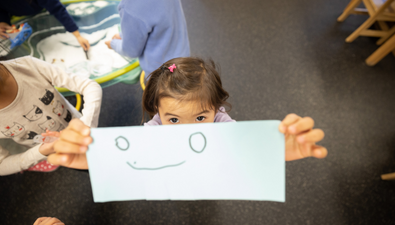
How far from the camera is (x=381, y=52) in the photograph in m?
1.35

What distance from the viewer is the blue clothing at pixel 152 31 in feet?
2.15

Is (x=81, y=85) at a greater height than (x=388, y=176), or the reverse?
(x=388, y=176)

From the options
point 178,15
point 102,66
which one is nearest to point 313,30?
point 178,15

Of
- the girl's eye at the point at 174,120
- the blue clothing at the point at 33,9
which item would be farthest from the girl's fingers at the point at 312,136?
the blue clothing at the point at 33,9

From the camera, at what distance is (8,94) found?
24.1 inches

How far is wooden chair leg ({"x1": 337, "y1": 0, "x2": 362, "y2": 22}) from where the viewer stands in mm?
1466

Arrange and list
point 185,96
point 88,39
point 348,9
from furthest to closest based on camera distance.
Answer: point 348,9, point 88,39, point 185,96

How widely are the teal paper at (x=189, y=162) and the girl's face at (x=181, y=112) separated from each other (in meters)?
0.16

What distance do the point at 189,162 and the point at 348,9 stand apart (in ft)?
6.07

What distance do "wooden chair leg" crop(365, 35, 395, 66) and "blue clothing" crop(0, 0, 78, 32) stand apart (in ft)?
6.28

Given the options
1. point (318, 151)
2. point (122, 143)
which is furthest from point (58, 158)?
point (318, 151)

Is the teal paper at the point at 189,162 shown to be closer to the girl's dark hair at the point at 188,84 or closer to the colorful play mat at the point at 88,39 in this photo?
the girl's dark hair at the point at 188,84

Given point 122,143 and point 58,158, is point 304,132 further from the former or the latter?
point 58,158

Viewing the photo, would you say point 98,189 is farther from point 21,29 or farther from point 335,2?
point 335,2
